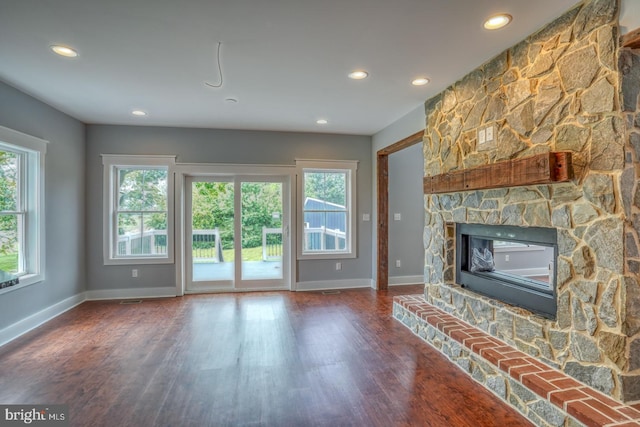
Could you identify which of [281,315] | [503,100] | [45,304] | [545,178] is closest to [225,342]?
[281,315]

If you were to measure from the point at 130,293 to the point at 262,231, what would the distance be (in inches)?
87.0

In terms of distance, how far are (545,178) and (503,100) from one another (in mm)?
927

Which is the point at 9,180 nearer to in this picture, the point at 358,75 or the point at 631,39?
the point at 358,75

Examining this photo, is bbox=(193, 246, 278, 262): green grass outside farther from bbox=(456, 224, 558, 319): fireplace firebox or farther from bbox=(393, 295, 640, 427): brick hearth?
bbox=(456, 224, 558, 319): fireplace firebox

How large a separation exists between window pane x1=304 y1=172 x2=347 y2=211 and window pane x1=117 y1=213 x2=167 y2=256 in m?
2.33

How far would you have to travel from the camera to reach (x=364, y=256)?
5.73 metres

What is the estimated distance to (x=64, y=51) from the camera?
8.84 ft

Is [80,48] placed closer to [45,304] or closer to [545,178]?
[45,304]

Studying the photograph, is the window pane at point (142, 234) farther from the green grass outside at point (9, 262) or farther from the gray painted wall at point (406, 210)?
the gray painted wall at point (406, 210)

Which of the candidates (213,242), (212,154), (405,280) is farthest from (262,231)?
(405,280)

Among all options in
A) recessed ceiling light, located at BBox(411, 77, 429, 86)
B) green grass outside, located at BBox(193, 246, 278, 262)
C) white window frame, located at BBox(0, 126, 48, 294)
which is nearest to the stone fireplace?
recessed ceiling light, located at BBox(411, 77, 429, 86)

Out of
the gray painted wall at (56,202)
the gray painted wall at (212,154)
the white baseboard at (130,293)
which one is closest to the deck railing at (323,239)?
the gray painted wall at (212,154)

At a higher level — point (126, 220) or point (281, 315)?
point (126, 220)

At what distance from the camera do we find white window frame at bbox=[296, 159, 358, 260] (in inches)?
216
